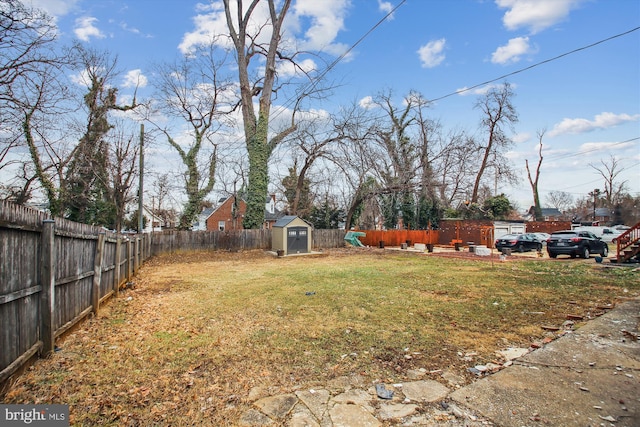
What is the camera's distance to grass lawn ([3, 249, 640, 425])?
286 centimetres

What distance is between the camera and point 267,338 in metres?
4.37

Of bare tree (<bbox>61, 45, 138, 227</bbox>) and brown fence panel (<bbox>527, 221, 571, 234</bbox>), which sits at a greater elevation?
bare tree (<bbox>61, 45, 138, 227</bbox>)

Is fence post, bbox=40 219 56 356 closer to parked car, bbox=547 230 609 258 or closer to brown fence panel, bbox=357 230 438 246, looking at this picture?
parked car, bbox=547 230 609 258

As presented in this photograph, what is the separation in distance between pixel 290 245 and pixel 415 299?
11721mm

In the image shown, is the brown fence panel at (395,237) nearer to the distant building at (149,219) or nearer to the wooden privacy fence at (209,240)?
the wooden privacy fence at (209,240)

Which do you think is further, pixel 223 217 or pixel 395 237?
pixel 223 217

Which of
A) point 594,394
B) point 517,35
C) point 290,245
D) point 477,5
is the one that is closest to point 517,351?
point 594,394

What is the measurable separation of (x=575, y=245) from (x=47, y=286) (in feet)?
63.1

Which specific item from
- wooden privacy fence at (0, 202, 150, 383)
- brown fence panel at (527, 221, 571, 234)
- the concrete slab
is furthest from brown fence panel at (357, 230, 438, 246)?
wooden privacy fence at (0, 202, 150, 383)

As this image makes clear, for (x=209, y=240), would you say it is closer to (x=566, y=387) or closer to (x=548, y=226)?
(x=566, y=387)

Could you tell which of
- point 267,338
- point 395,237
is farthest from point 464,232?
point 267,338

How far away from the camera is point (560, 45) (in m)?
8.76

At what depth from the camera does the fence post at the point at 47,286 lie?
3361 millimetres

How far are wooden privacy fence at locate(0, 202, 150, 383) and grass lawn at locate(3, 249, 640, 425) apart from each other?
253 mm
